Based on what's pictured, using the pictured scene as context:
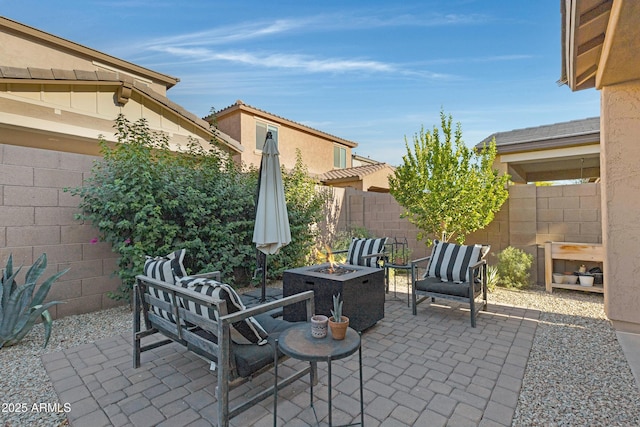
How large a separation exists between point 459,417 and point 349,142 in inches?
643

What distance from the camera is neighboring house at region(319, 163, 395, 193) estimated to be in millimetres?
13983

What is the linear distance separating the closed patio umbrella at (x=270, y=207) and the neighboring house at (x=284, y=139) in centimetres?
549

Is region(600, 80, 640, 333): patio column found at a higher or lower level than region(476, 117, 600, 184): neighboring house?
lower

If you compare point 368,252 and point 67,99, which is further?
point 67,99

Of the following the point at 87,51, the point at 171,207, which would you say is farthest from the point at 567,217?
the point at 87,51

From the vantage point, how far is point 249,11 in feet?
21.0

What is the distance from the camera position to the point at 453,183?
630cm

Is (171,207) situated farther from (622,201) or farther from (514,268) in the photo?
(514,268)

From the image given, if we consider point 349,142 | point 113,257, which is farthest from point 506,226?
point 349,142

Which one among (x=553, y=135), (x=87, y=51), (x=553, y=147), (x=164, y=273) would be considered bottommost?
(x=164, y=273)

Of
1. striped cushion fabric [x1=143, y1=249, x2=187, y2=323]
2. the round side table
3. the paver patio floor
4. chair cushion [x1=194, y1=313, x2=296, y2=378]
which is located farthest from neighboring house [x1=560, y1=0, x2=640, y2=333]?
striped cushion fabric [x1=143, y1=249, x2=187, y2=323]

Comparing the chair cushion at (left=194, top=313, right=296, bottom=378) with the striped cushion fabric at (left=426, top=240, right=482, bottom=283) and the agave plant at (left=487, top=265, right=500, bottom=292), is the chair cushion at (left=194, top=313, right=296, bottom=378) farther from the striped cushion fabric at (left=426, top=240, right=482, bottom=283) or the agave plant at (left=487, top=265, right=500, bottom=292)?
the agave plant at (left=487, top=265, right=500, bottom=292)

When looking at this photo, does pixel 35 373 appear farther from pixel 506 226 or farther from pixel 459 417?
pixel 506 226

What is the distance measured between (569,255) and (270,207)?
5216mm
